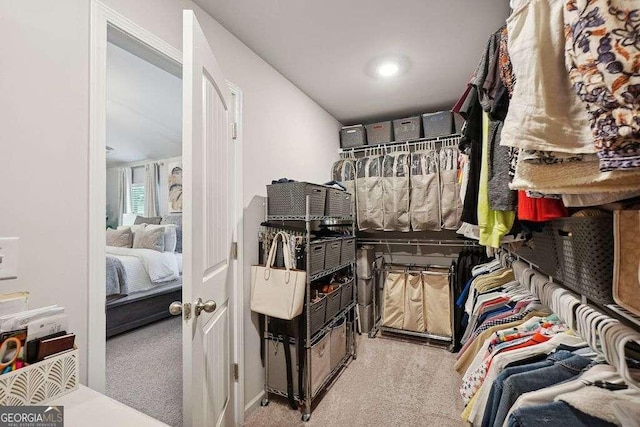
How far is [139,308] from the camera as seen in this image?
330 cm

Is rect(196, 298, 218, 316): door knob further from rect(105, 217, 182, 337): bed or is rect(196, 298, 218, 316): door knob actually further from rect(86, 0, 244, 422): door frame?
rect(105, 217, 182, 337): bed

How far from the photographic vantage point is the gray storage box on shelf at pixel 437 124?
294 centimetres

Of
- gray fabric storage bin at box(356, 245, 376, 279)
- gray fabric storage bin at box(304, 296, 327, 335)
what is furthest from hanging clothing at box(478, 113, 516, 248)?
gray fabric storage bin at box(356, 245, 376, 279)

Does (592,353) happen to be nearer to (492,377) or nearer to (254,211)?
(492,377)

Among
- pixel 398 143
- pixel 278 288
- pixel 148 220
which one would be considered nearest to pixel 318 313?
pixel 278 288

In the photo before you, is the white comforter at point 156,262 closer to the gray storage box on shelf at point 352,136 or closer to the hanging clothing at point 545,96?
the gray storage box on shelf at point 352,136

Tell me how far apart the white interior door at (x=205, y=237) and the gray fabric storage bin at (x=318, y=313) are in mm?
573

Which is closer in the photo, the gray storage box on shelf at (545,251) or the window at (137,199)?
the gray storage box on shelf at (545,251)

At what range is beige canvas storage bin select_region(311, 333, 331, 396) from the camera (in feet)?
6.41

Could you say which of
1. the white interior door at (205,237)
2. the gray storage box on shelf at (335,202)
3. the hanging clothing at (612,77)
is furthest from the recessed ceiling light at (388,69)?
the hanging clothing at (612,77)

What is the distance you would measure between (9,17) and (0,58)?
142mm

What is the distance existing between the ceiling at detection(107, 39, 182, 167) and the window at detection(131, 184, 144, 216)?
56cm

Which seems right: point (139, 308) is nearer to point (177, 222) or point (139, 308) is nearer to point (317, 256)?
point (177, 222)
